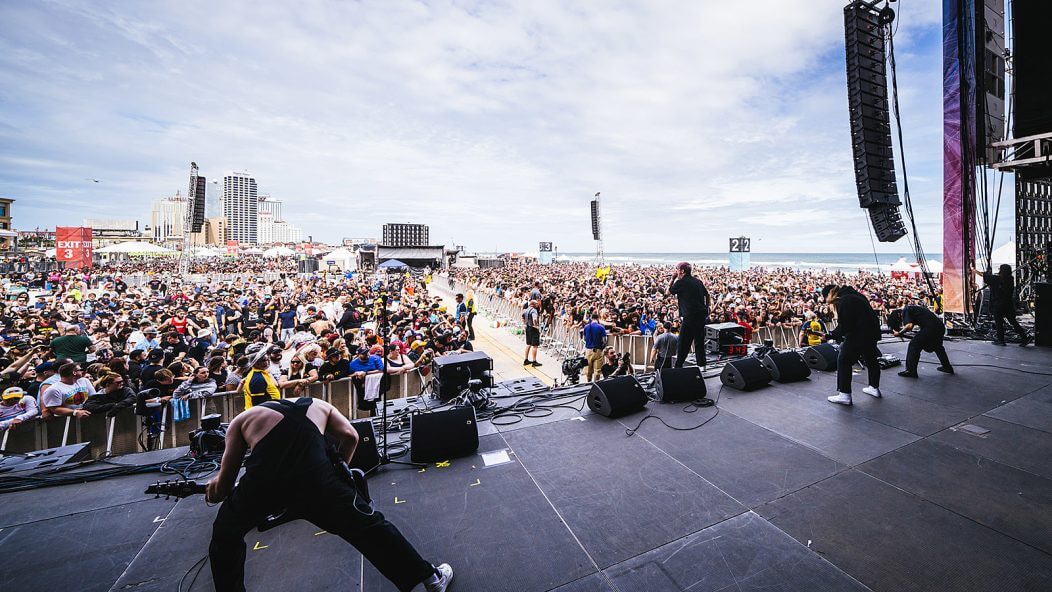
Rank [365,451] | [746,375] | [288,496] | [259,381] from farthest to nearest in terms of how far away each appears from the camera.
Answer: [746,375] < [259,381] < [365,451] < [288,496]

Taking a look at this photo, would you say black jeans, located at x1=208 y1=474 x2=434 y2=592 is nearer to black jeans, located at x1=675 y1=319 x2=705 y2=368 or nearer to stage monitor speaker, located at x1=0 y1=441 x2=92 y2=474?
stage monitor speaker, located at x1=0 y1=441 x2=92 y2=474

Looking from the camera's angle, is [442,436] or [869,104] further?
[869,104]

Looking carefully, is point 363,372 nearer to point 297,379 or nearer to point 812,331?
point 297,379

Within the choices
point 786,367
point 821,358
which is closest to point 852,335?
point 786,367

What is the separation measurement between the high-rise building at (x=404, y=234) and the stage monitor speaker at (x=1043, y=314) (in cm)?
8124

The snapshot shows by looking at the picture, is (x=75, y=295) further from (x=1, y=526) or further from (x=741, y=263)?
(x=741, y=263)

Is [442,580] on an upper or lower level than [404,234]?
lower

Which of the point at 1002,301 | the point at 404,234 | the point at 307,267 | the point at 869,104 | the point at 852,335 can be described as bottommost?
the point at 852,335

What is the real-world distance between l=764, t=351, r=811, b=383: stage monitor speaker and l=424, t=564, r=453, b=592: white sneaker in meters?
5.51

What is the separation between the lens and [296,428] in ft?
7.30

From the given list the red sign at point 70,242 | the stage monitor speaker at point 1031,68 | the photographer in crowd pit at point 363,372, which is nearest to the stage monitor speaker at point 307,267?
the red sign at point 70,242

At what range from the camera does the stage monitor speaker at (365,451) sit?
3.61 m

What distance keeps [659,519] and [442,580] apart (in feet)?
5.18

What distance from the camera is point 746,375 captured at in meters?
5.81
